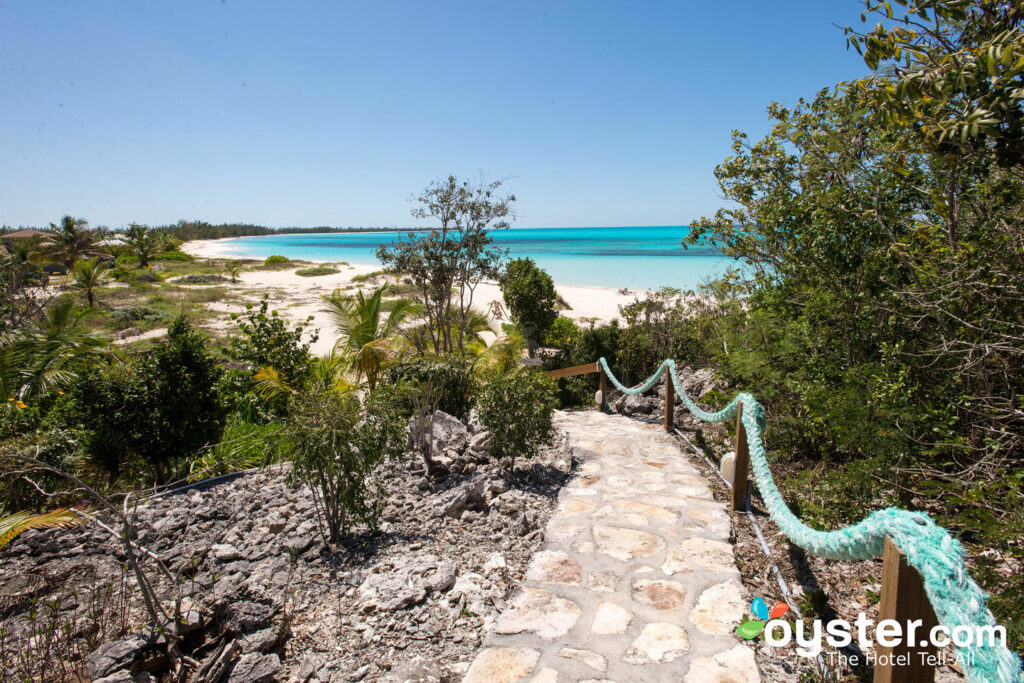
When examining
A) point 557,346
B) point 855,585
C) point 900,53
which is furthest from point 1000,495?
point 557,346

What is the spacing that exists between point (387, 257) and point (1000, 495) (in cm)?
936

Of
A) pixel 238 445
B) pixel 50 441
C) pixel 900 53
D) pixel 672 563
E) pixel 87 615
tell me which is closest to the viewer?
pixel 900 53

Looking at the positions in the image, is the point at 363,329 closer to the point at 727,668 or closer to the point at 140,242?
the point at 727,668

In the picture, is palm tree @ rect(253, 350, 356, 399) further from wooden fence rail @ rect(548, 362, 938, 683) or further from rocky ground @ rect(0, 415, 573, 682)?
wooden fence rail @ rect(548, 362, 938, 683)

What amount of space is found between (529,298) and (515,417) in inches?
253

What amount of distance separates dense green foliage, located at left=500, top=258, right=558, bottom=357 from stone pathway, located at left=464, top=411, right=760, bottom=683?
6.78m

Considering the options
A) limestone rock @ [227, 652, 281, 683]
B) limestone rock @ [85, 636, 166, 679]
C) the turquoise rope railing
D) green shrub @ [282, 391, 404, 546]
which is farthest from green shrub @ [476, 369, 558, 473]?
the turquoise rope railing

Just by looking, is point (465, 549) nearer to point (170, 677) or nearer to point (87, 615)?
point (170, 677)

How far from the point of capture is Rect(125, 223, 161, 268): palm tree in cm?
4229

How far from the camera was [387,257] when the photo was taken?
34.1 feet

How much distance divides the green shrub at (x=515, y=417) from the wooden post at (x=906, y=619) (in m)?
3.69

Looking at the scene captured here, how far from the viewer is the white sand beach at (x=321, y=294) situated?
2291 centimetres

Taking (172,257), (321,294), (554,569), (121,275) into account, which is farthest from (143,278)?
(554,569)

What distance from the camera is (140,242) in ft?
139
